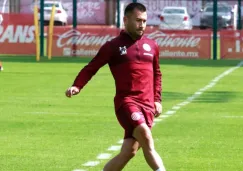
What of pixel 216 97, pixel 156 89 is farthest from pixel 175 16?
pixel 156 89

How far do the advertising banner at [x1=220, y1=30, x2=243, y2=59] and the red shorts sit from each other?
27.8 m

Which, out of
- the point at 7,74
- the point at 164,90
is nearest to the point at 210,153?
the point at 164,90

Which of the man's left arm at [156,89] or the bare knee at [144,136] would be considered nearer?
the bare knee at [144,136]

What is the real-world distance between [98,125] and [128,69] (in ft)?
20.3

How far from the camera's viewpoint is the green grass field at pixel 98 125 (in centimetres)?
1180

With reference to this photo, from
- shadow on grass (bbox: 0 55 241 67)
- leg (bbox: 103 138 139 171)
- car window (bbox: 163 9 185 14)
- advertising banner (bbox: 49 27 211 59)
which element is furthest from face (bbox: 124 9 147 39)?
car window (bbox: 163 9 185 14)

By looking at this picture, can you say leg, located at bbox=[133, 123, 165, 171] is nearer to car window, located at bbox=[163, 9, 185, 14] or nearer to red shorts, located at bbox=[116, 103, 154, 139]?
red shorts, located at bbox=[116, 103, 154, 139]

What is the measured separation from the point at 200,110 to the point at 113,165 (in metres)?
8.77

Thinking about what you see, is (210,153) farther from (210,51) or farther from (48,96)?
(210,51)

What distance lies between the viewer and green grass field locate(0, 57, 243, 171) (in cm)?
1180

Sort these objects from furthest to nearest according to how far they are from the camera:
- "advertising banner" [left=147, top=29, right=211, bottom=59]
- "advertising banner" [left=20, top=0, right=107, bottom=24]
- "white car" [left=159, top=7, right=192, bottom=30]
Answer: "white car" [left=159, top=7, right=192, bottom=30] → "advertising banner" [left=20, top=0, right=107, bottom=24] → "advertising banner" [left=147, top=29, right=211, bottom=59]

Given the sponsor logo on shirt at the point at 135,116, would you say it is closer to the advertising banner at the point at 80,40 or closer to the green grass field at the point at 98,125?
the green grass field at the point at 98,125

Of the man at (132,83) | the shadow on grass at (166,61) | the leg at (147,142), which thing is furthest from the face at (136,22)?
the shadow on grass at (166,61)

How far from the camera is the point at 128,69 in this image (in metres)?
9.46
